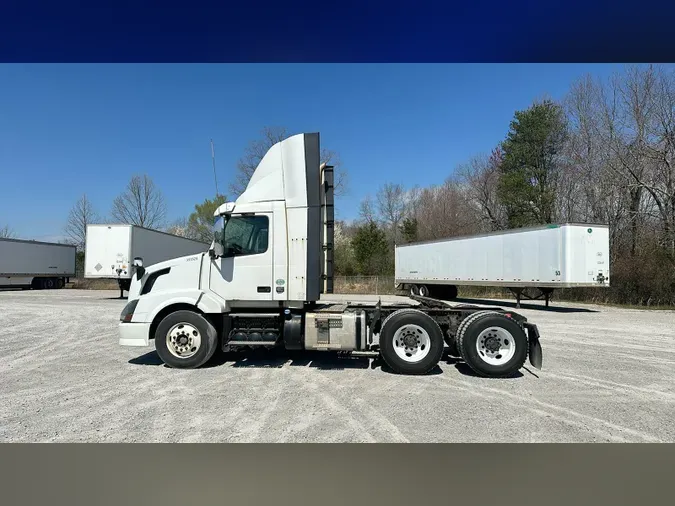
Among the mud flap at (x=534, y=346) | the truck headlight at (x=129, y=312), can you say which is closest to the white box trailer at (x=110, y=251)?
the truck headlight at (x=129, y=312)

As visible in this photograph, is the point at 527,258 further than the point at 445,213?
No

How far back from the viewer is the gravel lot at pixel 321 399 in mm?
4711

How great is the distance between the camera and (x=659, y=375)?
7.49 m

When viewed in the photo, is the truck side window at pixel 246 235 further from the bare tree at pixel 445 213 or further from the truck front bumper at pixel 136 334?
the bare tree at pixel 445 213

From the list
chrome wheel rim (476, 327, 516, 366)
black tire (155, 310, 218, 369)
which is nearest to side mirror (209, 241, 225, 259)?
black tire (155, 310, 218, 369)

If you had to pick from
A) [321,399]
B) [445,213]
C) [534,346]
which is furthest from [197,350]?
[445,213]

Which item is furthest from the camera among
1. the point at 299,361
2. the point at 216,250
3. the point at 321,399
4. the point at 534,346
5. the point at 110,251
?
the point at 110,251

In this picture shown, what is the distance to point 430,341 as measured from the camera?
7.34 metres

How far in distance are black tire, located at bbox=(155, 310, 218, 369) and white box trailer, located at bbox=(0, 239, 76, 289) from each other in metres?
31.5

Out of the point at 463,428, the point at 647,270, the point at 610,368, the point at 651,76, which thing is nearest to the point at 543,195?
the point at 651,76

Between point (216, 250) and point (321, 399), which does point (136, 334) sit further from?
point (321, 399)

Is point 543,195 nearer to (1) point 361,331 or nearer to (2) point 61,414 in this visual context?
(1) point 361,331

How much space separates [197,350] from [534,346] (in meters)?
5.85
